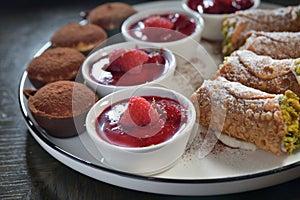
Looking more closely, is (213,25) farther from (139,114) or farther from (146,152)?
(146,152)

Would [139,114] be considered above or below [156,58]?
above

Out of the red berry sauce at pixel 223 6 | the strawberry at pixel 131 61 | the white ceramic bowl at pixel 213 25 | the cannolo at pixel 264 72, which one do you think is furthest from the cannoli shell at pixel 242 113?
the red berry sauce at pixel 223 6

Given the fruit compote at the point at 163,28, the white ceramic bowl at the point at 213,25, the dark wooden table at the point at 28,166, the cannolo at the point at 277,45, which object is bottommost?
the dark wooden table at the point at 28,166

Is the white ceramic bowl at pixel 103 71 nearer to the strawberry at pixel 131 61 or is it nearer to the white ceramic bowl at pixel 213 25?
the strawberry at pixel 131 61

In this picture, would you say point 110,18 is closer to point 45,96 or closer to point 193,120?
point 45,96

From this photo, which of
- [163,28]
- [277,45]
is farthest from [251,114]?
[163,28]

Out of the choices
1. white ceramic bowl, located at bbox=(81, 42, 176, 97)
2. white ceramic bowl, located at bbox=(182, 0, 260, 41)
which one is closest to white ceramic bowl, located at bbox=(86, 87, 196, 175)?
white ceramic bowl, located at bbox=(81, 42, 176, 97)
